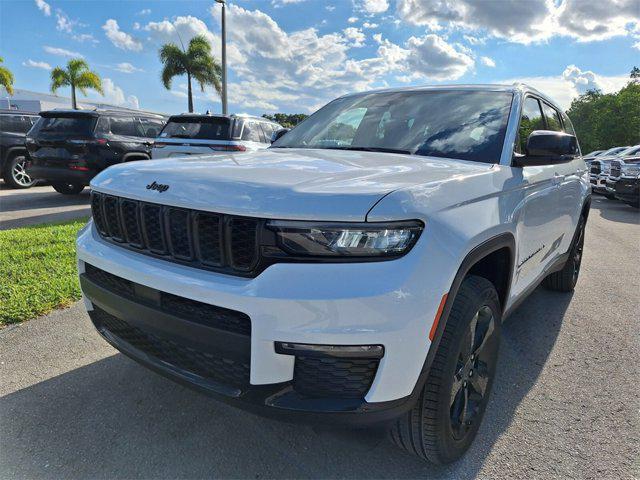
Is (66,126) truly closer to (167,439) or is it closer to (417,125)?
(417,125)

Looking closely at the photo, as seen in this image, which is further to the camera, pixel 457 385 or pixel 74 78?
pixel 74 78

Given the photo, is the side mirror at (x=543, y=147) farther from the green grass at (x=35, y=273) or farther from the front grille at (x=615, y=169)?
the front grille at (x=615, y=169)

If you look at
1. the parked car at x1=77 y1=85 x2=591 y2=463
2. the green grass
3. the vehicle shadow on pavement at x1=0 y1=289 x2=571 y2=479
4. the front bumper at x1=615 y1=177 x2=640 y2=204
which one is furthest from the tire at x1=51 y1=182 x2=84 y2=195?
the front bumper at x1=615 y1=177 x2=640 y2=204

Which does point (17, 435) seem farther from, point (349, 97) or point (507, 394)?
point (349, 97)

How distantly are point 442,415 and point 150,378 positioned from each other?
175 centimetres

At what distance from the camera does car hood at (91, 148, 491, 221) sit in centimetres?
161

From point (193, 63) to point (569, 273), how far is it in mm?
28066

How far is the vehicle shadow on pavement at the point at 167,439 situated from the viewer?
2045 millimetres

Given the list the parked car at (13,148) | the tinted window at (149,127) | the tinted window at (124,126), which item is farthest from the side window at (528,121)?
the parked car at (13,148)

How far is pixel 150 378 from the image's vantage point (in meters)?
2.75

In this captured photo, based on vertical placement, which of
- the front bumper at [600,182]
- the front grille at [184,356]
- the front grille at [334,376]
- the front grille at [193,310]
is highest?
the front grille at [193,310]

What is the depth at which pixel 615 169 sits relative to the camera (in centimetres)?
1225

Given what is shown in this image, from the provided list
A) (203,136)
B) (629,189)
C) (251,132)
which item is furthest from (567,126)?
(629,189)

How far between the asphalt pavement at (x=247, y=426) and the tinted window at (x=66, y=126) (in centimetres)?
682
